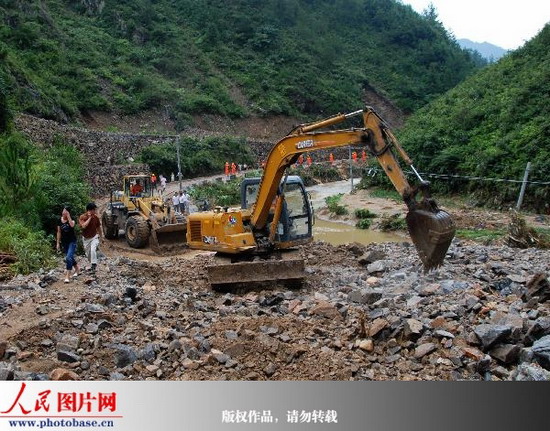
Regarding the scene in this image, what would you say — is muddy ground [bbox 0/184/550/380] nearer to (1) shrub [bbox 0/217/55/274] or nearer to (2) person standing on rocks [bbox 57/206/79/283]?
(2) person standing on rocks [bbox 57/206/79/283]

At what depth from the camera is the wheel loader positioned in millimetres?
14805

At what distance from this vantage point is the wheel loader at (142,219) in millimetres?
14805

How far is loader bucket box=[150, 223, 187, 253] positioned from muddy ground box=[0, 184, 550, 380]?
472cm

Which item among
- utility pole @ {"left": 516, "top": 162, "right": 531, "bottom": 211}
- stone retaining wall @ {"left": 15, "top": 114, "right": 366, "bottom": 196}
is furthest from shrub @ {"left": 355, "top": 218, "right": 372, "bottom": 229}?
stone retaining wall @ {"left": 15, "top": 114, "right": 366, "bottom": 196}

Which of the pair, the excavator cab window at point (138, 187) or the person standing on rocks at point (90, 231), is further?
the excavator cab window at point (138, 187)

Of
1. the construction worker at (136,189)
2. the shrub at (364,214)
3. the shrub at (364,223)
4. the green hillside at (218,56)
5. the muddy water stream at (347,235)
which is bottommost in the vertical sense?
the muddy water stream at (347,235)

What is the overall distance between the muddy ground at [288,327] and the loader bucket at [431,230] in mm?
490

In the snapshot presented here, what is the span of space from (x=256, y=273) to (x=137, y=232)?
22.2 feet

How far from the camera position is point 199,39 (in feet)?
179

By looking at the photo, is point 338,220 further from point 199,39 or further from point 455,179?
point 199,39

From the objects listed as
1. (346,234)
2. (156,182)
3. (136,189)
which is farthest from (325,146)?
(156,182)

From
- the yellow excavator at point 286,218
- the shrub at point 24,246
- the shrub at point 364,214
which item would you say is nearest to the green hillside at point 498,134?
the shrub at point 364,214

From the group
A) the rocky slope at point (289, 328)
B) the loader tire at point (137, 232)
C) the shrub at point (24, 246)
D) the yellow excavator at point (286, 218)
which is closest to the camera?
the rocky slope at point (289, 328)

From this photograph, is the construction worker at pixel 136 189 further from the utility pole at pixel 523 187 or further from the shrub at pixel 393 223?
the utility pole at pixel 523 187
